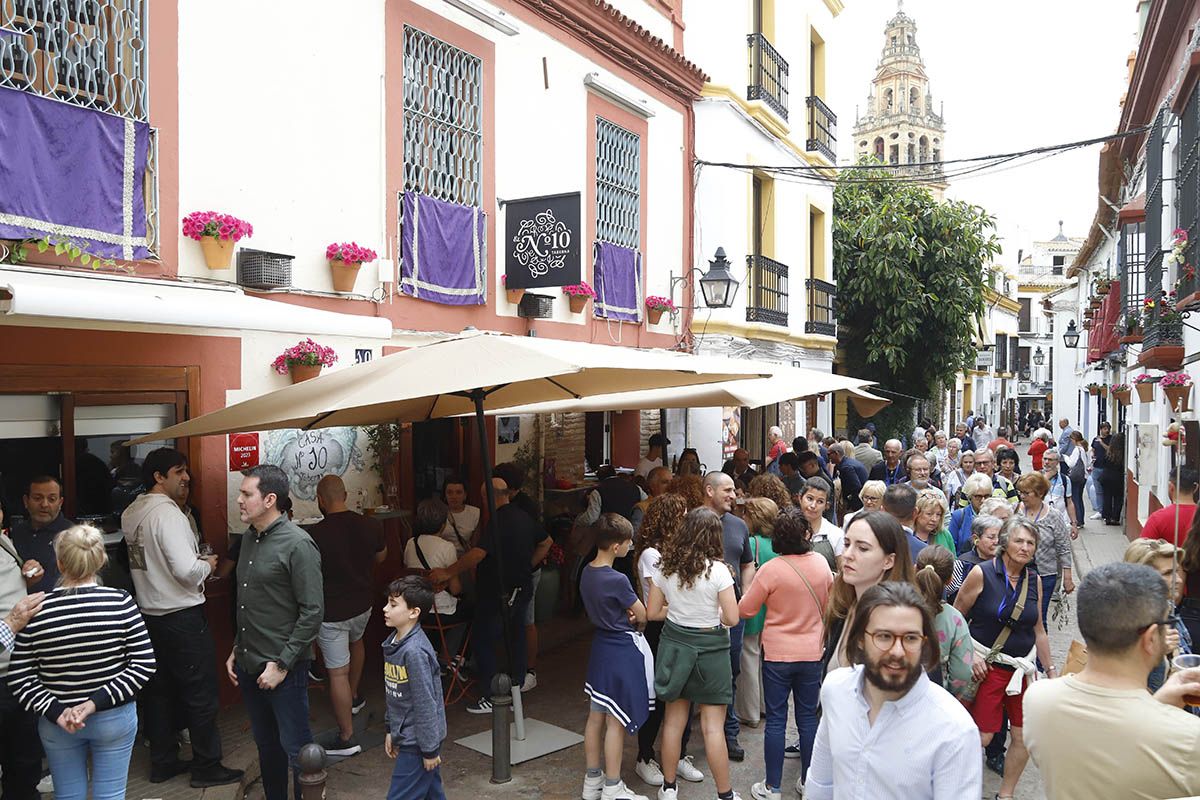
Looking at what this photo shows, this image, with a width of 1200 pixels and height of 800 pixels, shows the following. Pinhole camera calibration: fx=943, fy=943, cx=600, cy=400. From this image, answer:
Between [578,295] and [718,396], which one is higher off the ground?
[578,295]

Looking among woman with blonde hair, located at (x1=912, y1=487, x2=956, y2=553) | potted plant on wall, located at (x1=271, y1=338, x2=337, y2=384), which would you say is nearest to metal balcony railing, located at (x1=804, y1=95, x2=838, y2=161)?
woman with blonde hair, located at (x1=912, y1=487, x2=956, y2=553)

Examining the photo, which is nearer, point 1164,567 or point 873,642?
point 873,642

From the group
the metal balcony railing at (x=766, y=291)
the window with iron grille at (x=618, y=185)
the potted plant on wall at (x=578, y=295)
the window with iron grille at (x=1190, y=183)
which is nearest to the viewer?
the window with iron grille at (x=1190, y=183)

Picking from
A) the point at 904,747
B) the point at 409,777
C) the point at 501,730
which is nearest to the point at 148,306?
the point at 409,777

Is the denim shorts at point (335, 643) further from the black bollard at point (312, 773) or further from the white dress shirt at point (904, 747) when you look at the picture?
the white dress shirt at point (904, 747)

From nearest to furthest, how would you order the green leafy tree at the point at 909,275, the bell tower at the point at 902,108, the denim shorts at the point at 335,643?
the denim shorts at the point at 335,643
the green leafy tree at the point at 909,275
the bell tower at the point at 902,108

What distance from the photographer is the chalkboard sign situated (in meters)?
9.10

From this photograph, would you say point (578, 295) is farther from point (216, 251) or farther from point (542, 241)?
point (216, 251)

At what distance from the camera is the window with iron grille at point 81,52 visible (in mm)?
5598

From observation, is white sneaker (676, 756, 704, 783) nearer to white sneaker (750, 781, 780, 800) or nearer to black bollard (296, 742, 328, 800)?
white sneaker (750, 781, 780, 800)

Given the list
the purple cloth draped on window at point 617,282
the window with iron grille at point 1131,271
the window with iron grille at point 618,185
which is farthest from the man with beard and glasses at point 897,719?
the window with iron grille at point 1131,271

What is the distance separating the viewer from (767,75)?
15719 millimetres

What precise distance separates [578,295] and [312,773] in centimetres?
715

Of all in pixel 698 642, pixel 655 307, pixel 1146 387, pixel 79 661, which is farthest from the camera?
pixel 655 307
